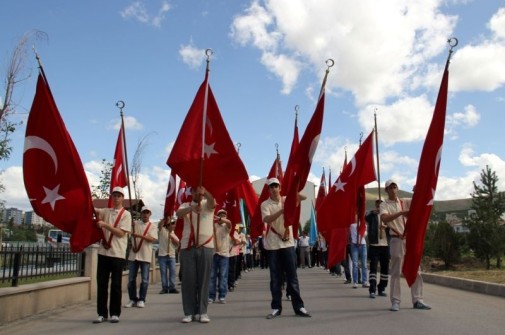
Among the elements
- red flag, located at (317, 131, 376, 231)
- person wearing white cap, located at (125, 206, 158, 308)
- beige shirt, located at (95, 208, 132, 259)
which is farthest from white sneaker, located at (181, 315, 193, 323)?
red flag, located at (317, 131, 376, 231)

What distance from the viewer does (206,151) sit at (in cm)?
804

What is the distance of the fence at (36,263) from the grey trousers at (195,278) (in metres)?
2.89

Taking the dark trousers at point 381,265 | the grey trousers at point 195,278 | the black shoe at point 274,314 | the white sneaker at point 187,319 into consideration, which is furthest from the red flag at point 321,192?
the white sneaker at point 187,319

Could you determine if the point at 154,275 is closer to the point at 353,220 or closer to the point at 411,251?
the point at 353,220

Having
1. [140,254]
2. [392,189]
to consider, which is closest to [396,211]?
[392,189]

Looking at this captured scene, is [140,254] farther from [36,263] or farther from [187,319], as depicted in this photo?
[187,319]

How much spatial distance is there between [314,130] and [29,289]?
16.8 ft

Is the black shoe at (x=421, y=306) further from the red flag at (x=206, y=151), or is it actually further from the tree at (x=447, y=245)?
the tree at (x=447, y=245)

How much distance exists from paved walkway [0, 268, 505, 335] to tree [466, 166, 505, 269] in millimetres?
10669

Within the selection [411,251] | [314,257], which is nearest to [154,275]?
[411,251]

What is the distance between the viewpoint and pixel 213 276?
10.7 meters

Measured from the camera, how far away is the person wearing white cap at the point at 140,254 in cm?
1030

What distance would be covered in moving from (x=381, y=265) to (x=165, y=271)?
17.3 ft

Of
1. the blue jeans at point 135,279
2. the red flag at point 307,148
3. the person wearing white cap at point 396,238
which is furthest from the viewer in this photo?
the blue jeans at point 135,279
